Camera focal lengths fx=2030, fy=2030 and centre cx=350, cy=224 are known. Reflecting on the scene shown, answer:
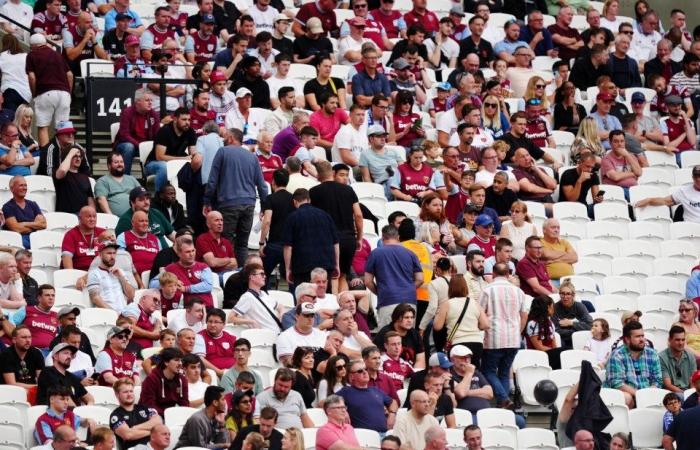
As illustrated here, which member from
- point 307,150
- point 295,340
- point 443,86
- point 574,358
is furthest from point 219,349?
point 443,86

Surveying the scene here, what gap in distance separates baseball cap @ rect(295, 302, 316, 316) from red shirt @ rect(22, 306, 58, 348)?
77.5 inches

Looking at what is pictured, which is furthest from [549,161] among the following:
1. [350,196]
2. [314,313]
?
[314,313]

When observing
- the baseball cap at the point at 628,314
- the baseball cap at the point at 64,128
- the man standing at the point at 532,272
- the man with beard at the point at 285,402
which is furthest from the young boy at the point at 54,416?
the baseball cap at the point at 628,314

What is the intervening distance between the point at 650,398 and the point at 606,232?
131 inches

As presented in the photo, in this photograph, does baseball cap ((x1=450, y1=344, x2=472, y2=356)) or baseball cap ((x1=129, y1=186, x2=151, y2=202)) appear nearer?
baseball cap ((x1=450, y1=344, x2=472, y2=356))

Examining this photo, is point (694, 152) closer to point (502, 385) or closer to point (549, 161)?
point (549, 161)

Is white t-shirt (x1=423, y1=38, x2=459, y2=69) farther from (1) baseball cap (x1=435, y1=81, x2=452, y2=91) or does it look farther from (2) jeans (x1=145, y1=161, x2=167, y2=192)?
(2) jeans (x1=145, y1=161, x2=167, y2=192)

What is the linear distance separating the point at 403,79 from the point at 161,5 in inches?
115

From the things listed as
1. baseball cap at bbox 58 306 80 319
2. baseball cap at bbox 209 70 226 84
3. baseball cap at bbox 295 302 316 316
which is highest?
baseball cap at bbox 209 70 226 84

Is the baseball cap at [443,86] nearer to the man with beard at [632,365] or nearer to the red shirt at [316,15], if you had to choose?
the red shirt at [316,15]

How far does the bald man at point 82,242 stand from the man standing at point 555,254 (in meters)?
4.35

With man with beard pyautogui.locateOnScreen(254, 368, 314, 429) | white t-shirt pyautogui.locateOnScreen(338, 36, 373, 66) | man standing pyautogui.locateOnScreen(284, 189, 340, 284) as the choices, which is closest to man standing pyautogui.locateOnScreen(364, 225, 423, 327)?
man standing pyautogui.locateOnScreen(284, 189, 340, 284)

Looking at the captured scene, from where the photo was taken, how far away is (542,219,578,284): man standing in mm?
Answer: 19219

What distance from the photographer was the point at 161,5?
2250cm
